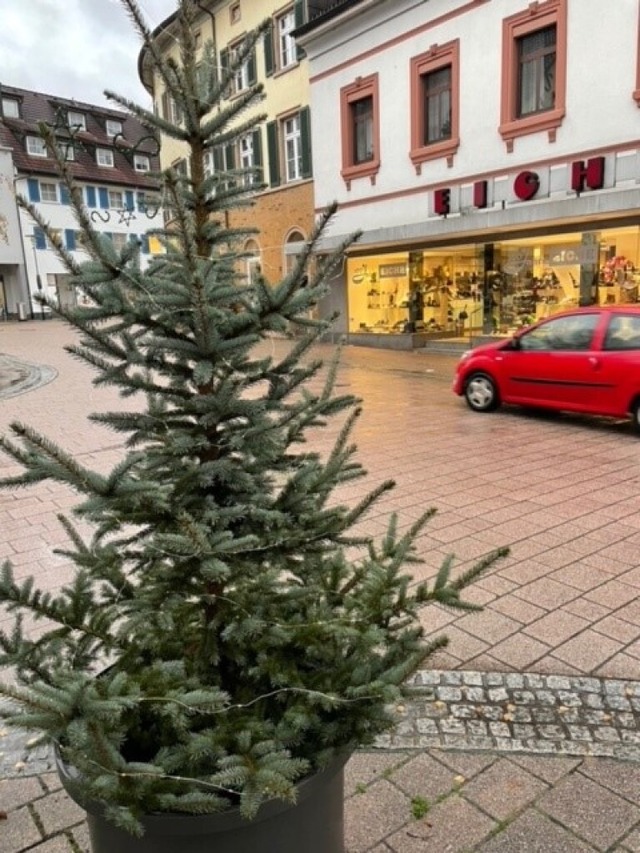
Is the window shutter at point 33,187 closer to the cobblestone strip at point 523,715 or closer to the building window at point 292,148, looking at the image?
the building window at point 292,148

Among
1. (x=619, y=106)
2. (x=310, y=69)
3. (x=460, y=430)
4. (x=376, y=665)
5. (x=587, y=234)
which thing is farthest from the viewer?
(x=310, y=69)

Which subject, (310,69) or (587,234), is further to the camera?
(310,69)

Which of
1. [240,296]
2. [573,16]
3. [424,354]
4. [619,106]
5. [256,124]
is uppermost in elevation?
[573,16]

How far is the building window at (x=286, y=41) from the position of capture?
21.0 meters

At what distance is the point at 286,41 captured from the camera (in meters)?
21.1

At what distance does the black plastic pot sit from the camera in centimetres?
157

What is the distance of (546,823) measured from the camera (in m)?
2.34

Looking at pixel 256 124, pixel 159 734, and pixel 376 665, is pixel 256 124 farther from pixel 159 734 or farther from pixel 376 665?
pixel 159 734

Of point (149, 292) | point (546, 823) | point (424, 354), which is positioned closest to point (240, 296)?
point (149, 292)

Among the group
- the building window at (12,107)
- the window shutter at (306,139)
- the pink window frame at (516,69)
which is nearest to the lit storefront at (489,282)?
the pink window frame at (516,69)

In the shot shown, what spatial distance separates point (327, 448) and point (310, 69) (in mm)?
16233

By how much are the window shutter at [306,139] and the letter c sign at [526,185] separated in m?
7.93

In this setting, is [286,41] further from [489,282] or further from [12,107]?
[12,107]

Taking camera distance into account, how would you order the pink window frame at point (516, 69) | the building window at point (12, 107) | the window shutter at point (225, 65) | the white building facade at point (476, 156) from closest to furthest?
the window shutter at point (225, 65), the white building facade at point (476, 156), the pink window frame at point (516, 69), the building window at point (12, 107)
